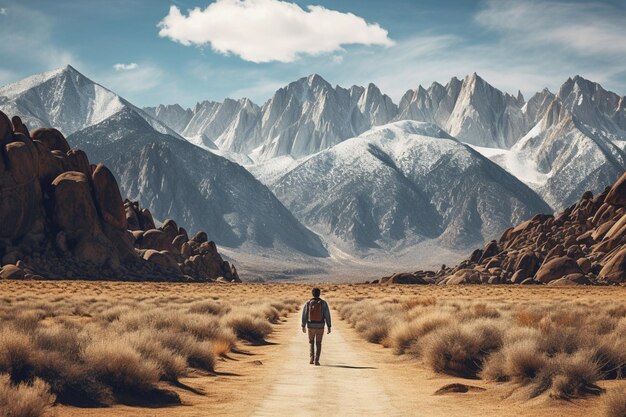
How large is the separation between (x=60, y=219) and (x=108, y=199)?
760 centimetres

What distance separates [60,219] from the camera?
304 feet

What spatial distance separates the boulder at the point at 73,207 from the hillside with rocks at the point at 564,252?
4704 centimetres

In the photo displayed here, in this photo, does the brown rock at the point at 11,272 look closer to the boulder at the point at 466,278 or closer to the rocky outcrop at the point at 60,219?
the rocky outcrop at the point at 60,219

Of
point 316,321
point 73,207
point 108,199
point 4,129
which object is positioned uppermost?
point 4,129

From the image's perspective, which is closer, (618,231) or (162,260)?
(618,231)

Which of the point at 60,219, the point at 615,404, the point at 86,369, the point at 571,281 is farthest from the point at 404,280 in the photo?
the point at 615,404

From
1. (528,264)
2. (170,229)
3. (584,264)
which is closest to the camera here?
(584,264)

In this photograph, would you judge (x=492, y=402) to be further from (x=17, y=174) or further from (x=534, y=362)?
(x=17, y=174)

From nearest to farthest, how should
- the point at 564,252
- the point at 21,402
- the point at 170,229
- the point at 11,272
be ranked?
the point at 21,402 → the point at 11,272 → the point at 564,252 → the point at 170,229

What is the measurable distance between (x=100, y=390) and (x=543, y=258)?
9864 centimetres

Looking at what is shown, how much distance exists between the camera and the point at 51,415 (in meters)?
10.6

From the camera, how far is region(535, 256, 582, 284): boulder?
92000mm

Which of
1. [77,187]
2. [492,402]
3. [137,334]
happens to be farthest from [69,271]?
[492,402]

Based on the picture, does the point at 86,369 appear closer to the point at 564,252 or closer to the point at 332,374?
the point at 332,374
